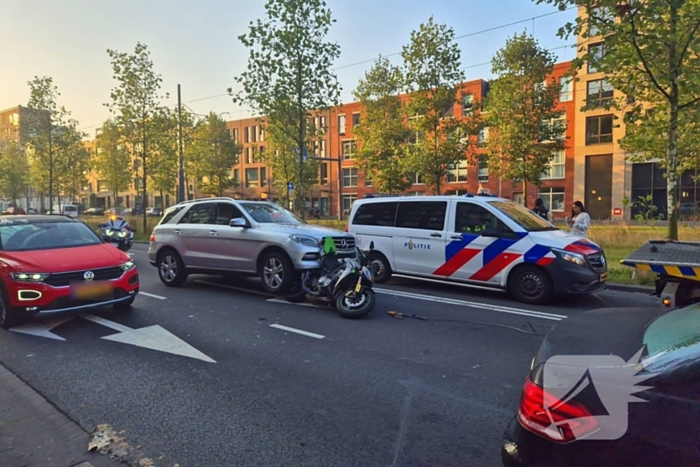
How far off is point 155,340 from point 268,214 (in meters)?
3.79

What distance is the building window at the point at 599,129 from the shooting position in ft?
129

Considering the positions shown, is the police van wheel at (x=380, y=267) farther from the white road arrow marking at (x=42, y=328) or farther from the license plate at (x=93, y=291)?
the white road arrow marking at (x=42, y=328)

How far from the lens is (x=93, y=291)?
256 inches

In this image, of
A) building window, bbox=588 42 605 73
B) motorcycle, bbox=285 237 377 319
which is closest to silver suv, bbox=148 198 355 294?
motorcycle, bbox=285 237 377 319

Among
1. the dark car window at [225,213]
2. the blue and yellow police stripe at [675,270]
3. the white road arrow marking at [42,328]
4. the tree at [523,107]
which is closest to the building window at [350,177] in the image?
the tree at [523,107]

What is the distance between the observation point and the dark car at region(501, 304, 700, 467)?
1830 mm

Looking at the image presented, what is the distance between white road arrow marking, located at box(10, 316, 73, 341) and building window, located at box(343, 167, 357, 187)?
5100 centimetres

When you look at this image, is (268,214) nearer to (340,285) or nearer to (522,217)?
(340,285)

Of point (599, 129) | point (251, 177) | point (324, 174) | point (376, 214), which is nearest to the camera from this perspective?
point (376, 214)

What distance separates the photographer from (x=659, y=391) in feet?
6.23

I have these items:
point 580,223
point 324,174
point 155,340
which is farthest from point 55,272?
point 324,174

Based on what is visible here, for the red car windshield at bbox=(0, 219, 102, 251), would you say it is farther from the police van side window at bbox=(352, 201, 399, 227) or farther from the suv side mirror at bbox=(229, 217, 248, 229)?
the police van side window at bbox=(352, 201, 399, 227)

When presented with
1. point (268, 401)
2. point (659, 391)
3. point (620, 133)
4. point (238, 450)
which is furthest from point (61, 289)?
point (620, 133)

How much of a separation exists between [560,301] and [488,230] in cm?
175
